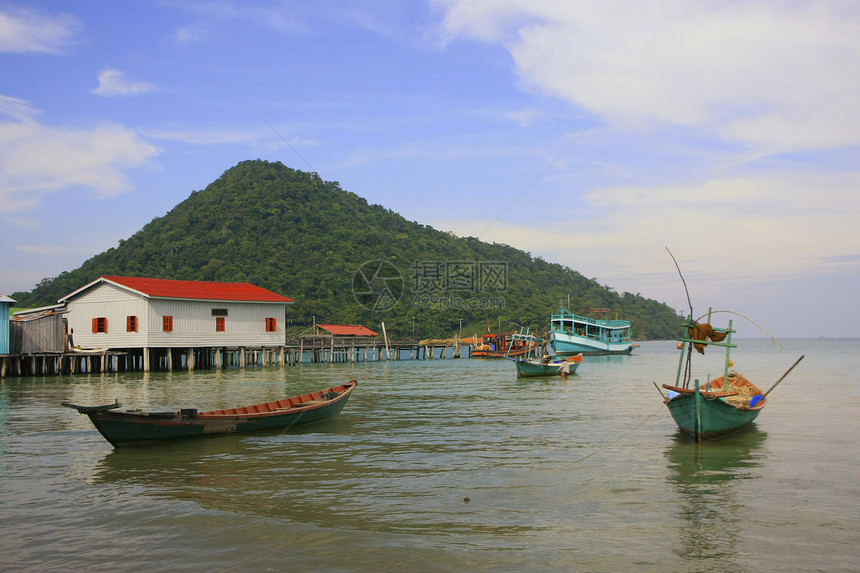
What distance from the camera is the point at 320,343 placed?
53.7 metres

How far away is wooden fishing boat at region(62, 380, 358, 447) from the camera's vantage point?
13.2 m

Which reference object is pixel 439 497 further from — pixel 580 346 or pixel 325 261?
pixel 325 261

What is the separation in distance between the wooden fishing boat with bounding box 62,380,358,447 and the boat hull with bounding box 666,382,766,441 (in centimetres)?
857

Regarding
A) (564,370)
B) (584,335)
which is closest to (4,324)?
(564,370)

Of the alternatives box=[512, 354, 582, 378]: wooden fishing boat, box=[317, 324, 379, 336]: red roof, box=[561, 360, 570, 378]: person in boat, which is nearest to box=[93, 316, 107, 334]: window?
box=[317, 324, 379, 336]: red roof

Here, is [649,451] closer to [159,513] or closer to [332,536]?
[332,536]

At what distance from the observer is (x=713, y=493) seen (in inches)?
420

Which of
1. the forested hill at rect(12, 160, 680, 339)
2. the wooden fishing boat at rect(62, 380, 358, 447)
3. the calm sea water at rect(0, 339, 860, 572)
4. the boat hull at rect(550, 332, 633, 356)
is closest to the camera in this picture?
the calm sea water at rect(0, 339, 860, 572)

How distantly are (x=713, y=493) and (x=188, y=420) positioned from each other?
33.7ft

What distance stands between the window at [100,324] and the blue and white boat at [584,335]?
41125 mm

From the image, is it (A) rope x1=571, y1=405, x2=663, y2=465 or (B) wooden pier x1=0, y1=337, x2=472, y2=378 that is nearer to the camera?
(A) rope x1=571, y1=405, x2=663, y2=465

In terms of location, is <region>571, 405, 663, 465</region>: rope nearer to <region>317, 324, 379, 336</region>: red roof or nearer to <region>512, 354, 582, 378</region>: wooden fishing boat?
<region>512, 354, 582, 378</region>: wooden fishing boat

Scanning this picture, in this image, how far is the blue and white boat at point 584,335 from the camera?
65938mm

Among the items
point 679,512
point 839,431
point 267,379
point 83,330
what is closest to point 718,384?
point 839,431
